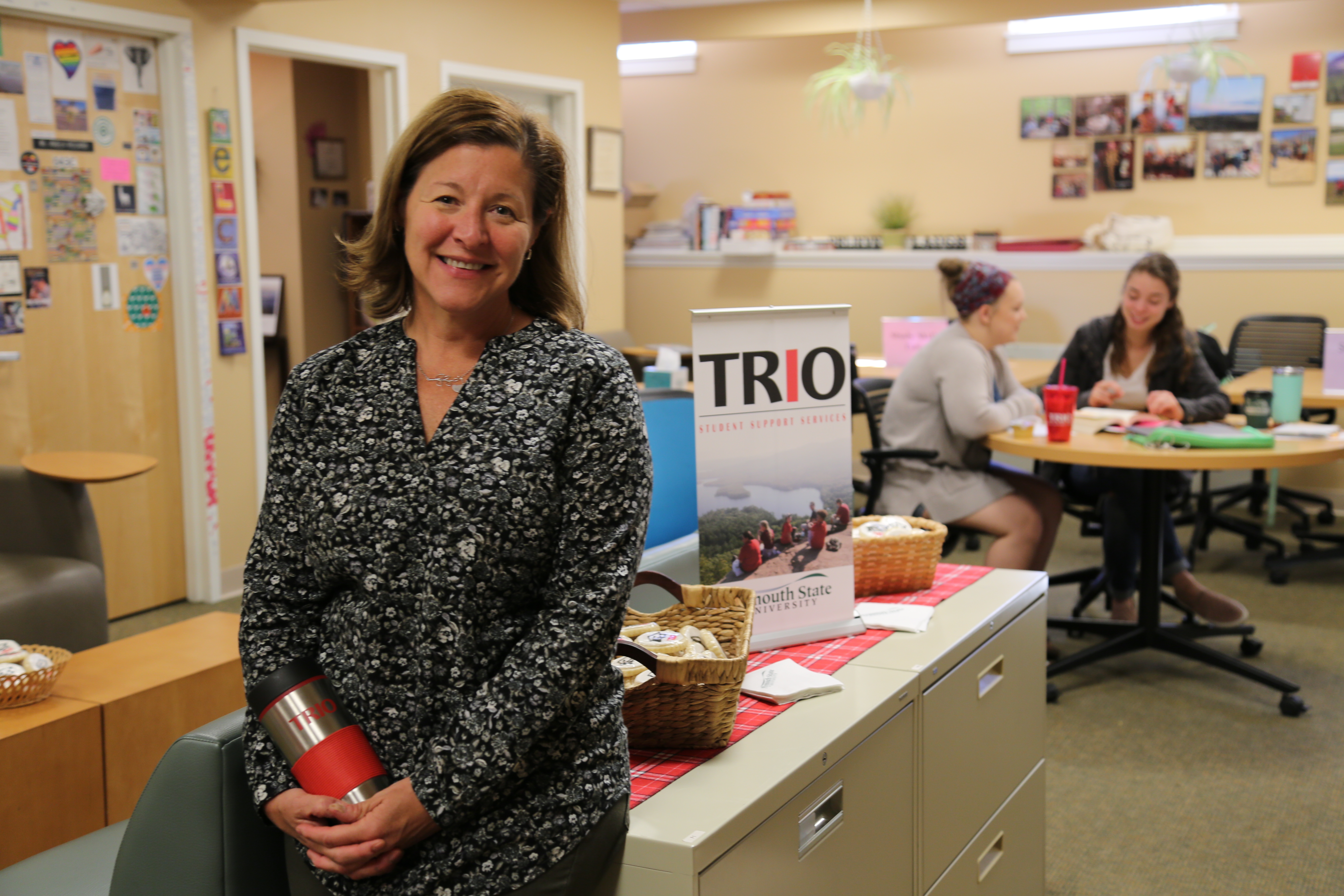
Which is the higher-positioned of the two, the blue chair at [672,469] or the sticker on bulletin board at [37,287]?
the sticker on bulletin board at [37,287]

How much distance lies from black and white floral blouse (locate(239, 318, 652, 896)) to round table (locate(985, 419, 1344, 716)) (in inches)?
97.8

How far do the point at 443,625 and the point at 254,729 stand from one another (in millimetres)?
296

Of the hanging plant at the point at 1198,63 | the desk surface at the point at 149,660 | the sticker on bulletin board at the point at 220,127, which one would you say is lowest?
the desk surface at the point at 149,660

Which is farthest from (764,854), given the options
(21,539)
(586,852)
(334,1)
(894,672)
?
(334,1)

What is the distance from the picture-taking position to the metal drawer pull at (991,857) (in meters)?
2.13

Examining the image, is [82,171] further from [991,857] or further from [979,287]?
[991,857]

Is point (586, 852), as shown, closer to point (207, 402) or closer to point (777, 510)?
point (777, 510)

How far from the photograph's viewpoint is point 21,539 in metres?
3.42

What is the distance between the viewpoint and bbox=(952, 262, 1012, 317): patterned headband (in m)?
3.73

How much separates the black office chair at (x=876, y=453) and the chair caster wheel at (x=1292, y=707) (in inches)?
39.4

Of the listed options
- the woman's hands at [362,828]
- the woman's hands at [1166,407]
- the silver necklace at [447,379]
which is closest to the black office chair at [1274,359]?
the woman's hands at [1166,407]

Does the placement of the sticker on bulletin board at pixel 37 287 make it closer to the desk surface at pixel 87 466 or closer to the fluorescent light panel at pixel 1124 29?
the desk surface at pixel 87 466

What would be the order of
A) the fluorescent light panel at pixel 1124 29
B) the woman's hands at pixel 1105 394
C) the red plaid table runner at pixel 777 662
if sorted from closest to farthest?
the red plaid table runner at pixel 777 662, the woman's hands at pixel 1105 394, the fluorescent light panel at pixel 1124 29

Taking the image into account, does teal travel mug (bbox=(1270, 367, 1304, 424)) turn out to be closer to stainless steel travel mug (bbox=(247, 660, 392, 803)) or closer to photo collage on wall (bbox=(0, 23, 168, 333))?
stainless steel travel mug (bbox=(247, 660, 392, 803))
